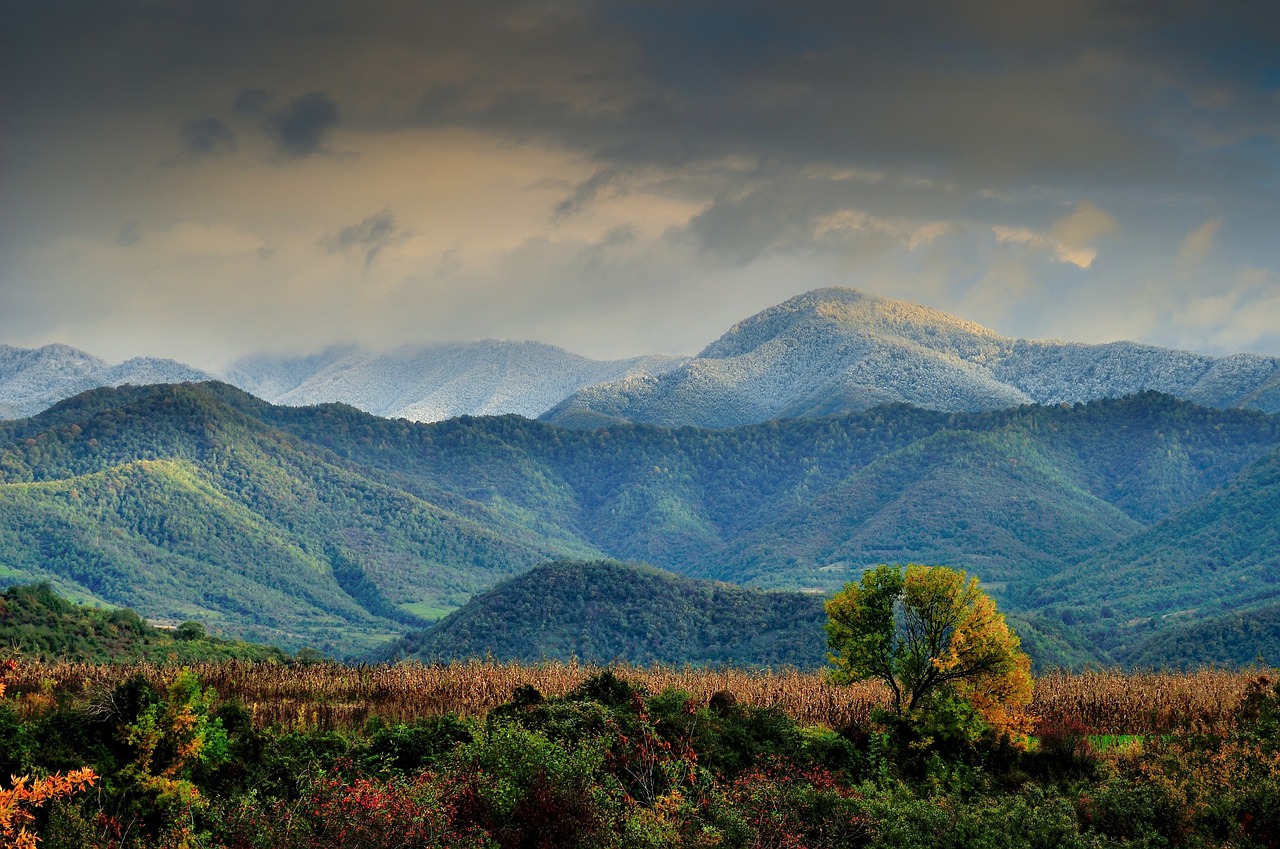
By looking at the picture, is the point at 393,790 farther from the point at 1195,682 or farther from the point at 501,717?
the point at 1195,682

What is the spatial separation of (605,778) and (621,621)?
376 feet

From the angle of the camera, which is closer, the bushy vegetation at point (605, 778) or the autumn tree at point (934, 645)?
the bushy vegetation at point (605, 778)

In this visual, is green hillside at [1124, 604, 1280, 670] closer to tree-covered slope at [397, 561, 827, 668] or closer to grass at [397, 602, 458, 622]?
tree-covered slope at [397, 561, 827, 668]

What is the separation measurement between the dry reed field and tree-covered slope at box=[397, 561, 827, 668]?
229 feet

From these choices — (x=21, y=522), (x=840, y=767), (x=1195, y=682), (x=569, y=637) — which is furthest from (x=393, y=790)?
(x=21, y=522)

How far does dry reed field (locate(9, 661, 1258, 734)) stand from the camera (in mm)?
42875

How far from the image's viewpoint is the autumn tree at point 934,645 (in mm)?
40125

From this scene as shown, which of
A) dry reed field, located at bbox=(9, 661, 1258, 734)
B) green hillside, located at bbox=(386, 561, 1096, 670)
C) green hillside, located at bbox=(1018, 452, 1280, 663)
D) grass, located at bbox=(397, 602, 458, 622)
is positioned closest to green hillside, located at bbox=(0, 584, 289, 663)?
dry reed field, located at bbox=(9, 661, 1258, 734)

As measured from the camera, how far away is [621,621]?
5610 inches

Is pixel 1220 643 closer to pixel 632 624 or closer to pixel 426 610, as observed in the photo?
pixel 632 624

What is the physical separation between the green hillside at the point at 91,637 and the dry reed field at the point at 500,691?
765 centimetres

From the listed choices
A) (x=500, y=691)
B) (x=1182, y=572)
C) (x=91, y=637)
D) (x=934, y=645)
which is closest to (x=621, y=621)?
(x=1182, y=572)

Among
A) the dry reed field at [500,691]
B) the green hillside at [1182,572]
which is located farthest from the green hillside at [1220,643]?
the dry reed field at [500,691]

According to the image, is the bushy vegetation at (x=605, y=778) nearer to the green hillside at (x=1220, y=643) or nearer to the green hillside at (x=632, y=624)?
the green hillside at (x=1220, y=643)
